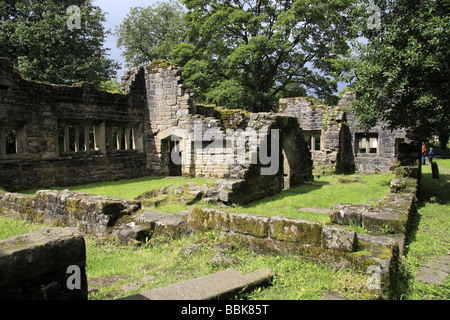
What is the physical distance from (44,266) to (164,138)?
13956 mm

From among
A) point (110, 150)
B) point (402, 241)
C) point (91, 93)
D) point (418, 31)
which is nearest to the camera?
point (402, 241)

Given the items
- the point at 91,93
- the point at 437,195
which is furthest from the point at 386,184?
the point at 91,93

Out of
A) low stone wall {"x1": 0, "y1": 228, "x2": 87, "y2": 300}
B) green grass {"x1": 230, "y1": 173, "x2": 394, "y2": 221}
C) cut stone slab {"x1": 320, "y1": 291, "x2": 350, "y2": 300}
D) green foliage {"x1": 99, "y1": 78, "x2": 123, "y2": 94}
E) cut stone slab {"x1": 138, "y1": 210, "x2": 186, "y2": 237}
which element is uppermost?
green foliage {"x1": 99, "y1": 78, "x2": 123, "y2": 94}

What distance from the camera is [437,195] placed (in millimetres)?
10438

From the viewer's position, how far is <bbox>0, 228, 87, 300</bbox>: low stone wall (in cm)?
230

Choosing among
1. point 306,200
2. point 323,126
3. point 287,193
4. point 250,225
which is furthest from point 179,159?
point 250,225

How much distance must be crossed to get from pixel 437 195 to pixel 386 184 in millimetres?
2857

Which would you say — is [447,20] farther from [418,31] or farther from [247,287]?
[247,287]

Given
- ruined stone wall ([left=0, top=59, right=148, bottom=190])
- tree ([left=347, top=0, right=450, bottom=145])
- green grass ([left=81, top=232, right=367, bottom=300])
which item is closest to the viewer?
green grass ([left=81, top=232, right=367, bottom=300])

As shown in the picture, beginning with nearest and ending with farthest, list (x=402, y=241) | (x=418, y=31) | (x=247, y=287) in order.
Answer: (x=247, y=287)
(x=402, y=241)
(x=418, y=31)

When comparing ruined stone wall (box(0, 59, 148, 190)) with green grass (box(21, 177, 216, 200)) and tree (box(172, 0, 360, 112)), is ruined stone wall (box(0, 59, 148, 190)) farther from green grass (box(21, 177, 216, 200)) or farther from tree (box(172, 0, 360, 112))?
tree (box(172, 0, 360, 112))

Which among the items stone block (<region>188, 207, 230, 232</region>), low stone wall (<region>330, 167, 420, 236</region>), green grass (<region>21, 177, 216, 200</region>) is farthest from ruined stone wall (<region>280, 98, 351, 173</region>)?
stone block (<region>188, 207, 230, 232</region>)

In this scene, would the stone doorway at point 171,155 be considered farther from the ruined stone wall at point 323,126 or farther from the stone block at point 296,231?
the stone block at point 296,231

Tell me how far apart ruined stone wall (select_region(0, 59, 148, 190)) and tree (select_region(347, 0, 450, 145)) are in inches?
425
